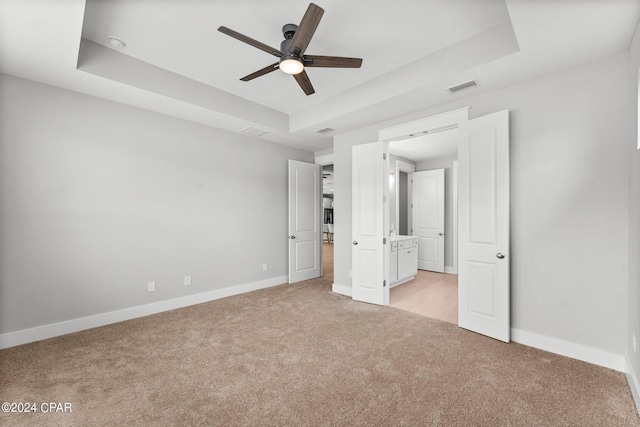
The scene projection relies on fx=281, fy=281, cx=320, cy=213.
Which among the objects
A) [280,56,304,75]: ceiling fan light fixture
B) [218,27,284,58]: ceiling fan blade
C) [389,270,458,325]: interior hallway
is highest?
[218,27,284,58]: ceiling fan blade

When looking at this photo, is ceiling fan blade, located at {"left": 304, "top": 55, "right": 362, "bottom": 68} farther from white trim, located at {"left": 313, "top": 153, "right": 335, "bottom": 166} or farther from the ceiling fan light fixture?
white trim, located at {"left": 313, "top": 153, "right": 335, "bottom": 166}

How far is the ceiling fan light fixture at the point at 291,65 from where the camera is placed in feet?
7.47

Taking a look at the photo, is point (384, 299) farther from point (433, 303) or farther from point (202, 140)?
point (202, 140)

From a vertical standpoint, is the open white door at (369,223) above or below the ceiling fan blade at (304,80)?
below

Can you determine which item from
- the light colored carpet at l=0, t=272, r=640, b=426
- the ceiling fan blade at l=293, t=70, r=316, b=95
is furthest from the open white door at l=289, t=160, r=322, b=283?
the ceiling fan blade at l=293, t=70, r=316, b=95

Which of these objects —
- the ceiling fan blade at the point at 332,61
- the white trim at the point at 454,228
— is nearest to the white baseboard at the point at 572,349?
the ceiling fan blade at the point at 332,61

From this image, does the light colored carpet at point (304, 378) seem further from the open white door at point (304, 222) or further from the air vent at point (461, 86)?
the air vent at point (461, 86)

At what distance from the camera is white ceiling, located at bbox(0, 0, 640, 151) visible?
2.07m

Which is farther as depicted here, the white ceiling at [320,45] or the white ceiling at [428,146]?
the white ceiling at [428,146]

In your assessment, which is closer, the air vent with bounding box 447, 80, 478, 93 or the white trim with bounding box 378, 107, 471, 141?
the air vent with bounding box 447, 80, 478, 93

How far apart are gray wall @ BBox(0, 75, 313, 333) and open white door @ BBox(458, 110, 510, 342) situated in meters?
3.32

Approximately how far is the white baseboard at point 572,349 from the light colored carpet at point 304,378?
83 millimetres

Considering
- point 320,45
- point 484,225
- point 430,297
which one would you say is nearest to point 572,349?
point 484,225

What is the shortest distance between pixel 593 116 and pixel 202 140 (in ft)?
15.0
